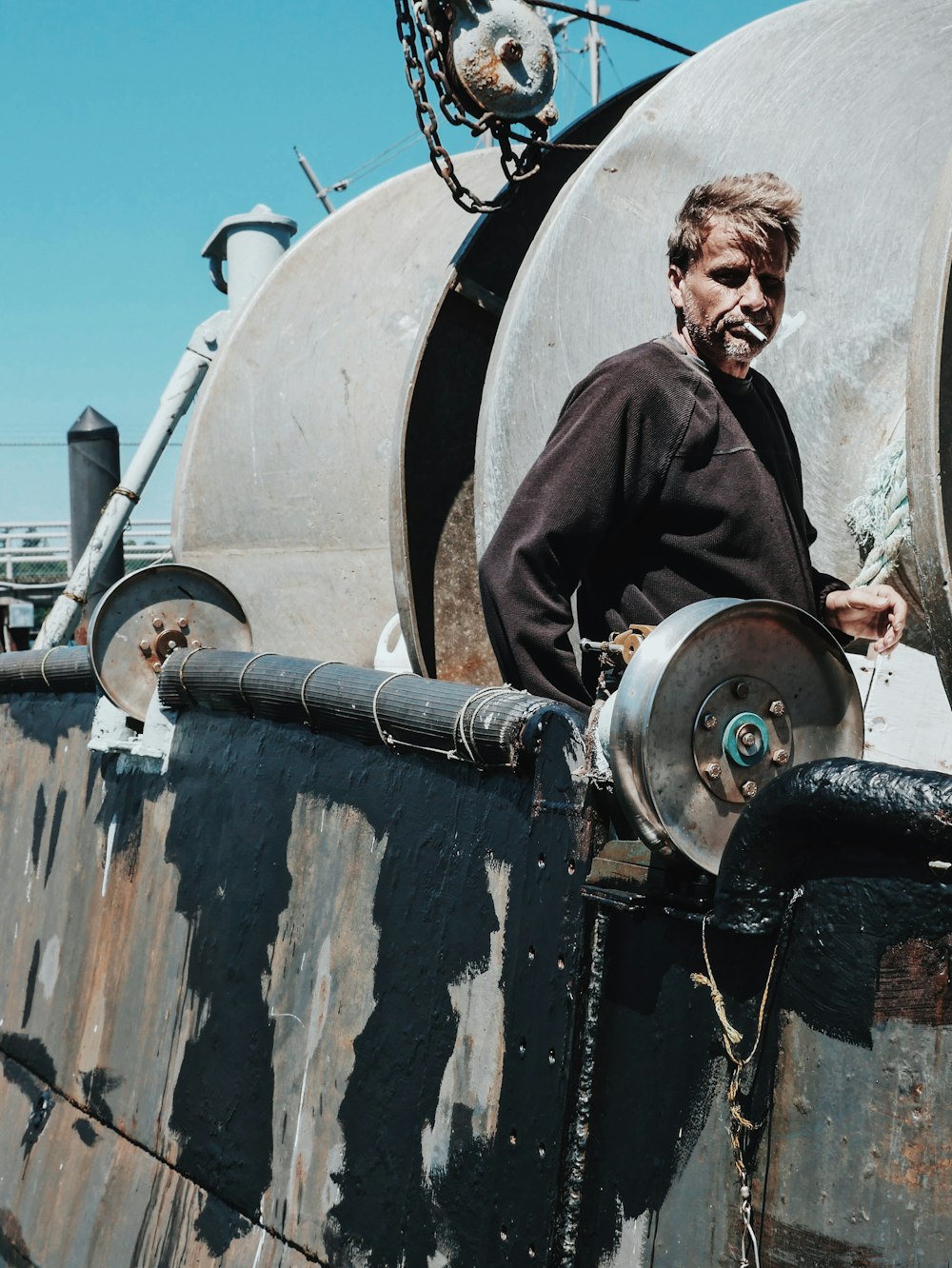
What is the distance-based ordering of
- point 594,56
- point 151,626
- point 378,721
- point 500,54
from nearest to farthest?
1. point 378,721
2. point 500,54
3. point 151,626
4. point 594,56

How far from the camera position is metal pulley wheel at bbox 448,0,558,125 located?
13.9 ft

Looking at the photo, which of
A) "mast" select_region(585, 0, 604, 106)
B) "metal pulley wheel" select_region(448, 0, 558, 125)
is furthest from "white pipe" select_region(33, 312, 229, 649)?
"mast" select_region(585, 0, 604, 106)

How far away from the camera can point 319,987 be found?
3.03 meters

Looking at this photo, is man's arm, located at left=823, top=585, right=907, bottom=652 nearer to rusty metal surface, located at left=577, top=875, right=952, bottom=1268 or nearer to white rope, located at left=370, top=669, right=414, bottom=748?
rusty metal surface, located at left=577, top=875, right=952, bottom=1268

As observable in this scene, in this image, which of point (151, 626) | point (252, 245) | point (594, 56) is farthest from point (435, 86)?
point (594, 56)

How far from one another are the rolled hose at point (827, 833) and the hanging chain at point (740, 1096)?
0.13ft

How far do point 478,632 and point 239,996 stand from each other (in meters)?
1.84

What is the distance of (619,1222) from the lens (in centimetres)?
205

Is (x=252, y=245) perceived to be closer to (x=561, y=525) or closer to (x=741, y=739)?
(x=561, y=525)

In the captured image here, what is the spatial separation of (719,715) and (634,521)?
0.68 metres

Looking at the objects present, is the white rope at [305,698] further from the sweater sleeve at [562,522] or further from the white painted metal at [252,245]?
the white painted metal at [252,245]

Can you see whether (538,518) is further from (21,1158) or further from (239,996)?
(21,1158)

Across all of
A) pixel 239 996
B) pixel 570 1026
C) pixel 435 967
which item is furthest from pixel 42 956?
pixel 570 1026

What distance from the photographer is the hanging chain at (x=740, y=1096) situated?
182cm
